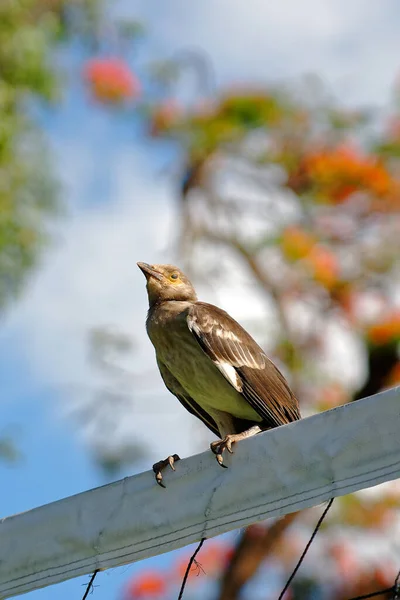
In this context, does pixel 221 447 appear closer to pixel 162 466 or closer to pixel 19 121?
pixel 162 466

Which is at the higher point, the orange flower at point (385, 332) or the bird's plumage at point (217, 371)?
Result: the orange flower at point (385, 332)

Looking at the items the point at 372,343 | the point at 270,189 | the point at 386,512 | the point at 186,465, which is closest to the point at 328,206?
the point at 270,189

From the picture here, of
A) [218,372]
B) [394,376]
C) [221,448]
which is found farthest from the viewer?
[394,376]

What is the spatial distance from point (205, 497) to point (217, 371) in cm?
156

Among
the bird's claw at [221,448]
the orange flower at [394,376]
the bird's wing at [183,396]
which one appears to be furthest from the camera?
the orange flower at [394,376]

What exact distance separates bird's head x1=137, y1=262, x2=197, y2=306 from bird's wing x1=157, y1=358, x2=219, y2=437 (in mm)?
483

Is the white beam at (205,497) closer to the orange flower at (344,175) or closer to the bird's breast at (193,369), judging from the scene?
the bird's breast at (193,369)

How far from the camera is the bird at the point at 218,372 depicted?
4598 mm

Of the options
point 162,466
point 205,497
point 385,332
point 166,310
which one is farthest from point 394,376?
point 205,497

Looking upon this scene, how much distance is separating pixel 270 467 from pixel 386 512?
21.9 feet

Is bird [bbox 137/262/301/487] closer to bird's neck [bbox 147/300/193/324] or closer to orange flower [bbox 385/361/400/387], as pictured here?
bird's neck [bbox 147/300/193/324]

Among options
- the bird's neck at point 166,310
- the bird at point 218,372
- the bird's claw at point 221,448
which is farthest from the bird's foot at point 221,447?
the bird's neck at point 166,310

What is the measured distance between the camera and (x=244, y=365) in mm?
4711

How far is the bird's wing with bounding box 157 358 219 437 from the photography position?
495 centimetres
